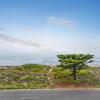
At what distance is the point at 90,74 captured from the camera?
4059cm

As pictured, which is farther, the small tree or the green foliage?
the small tree

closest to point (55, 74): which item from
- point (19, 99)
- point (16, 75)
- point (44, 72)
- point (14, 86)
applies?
point (44, 72)

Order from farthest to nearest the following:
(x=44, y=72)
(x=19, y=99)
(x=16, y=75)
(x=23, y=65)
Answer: (x=23, y=65), (x=44, y=72), (x=16, y=75), (x=19, y=99)

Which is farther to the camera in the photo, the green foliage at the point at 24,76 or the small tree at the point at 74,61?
the small tree at the point at 74,61

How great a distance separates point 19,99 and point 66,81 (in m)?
15.1

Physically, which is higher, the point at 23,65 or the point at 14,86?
the point at 23,65

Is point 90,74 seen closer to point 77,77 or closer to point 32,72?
point 77,77

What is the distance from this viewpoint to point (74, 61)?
3650cm

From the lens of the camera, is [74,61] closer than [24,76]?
Yes

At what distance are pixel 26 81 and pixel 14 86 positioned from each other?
3.04 meters

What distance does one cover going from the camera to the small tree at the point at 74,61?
3675cm

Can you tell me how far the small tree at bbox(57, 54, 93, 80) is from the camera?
3675 centimetres

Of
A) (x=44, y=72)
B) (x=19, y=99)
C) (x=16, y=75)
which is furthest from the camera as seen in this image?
(x=44, y=72)

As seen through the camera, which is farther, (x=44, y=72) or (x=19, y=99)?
(x=44, y=72)
